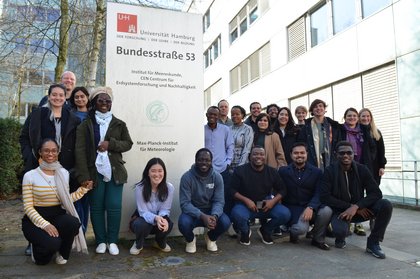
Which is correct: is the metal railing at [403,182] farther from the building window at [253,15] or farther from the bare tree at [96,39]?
the building window at [253,15]

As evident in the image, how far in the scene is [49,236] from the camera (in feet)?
12.8

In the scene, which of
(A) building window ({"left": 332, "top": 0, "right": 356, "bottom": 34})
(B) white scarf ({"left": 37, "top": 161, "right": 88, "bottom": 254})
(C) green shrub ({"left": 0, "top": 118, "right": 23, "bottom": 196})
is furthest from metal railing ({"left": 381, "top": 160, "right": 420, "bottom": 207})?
(C) green shrub ({"left": 0, "top": 118, "right": 23, "bottom": 196})

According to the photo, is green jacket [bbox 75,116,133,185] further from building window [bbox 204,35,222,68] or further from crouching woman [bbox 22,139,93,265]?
building window [bbox 204,35,222,68]

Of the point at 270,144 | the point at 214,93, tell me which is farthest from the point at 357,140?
the point at 214,93

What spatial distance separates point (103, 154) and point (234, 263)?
2.04 metres

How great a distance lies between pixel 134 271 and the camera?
156 inches

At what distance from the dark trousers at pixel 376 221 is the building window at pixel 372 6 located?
7.13 meters

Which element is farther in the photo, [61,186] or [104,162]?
[104,162]

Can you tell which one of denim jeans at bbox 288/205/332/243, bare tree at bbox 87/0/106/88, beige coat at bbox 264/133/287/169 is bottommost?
denim jeans at bbox 288/205/332/243

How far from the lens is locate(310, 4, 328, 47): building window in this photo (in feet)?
41.5

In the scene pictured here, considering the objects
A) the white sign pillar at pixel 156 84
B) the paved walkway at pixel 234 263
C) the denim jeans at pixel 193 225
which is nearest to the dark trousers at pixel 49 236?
the paved walkway at pixel 234 263

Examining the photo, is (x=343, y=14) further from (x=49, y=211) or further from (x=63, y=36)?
(x=49, y=211)

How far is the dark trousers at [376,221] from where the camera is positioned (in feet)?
15.2

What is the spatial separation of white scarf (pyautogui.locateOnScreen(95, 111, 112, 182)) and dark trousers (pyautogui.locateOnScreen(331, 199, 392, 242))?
305 cm
